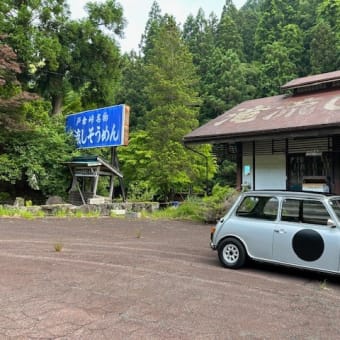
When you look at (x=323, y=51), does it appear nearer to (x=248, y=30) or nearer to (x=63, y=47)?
(x=248, y=30)

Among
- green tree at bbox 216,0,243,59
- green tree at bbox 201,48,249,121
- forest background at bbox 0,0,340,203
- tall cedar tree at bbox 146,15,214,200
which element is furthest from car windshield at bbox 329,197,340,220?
green tree at bbox 216,0,243,59

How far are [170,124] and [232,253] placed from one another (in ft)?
64.6

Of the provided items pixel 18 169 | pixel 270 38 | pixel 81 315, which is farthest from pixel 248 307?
pixel 270 38

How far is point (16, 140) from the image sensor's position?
18.4 meters

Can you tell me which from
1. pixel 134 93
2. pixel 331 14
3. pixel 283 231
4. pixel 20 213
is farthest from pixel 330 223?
pixel 331 14

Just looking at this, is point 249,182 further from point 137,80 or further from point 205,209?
point 137,80

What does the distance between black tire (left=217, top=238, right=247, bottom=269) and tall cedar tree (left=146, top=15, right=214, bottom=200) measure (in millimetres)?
18251

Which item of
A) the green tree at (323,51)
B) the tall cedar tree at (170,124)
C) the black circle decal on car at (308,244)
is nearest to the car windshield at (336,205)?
the black circle decal on car at (308,244)

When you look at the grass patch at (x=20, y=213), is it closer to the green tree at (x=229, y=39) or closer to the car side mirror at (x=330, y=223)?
the car side mirror at (x=330, y=223)

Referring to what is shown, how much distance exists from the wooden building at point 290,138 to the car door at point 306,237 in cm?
486

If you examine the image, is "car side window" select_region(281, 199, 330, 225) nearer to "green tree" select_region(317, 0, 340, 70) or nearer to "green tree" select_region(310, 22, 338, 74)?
"green tree" select_region(310, 22, 338, 74)

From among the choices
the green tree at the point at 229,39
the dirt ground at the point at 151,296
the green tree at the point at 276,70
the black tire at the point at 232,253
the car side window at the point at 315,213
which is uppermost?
the green tree at the point at 229,39

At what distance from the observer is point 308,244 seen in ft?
18.2

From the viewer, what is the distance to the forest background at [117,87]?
1877cm
